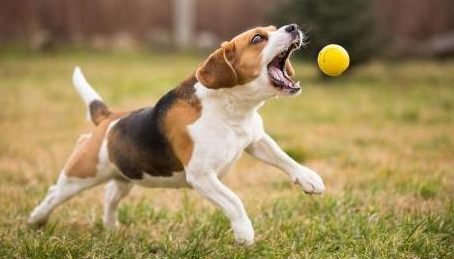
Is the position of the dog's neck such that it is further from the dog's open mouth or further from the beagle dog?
the dog's open mouth

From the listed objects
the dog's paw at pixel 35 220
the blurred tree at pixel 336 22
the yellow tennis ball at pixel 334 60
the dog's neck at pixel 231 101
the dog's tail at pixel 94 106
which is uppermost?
A: the yellow tennis ball at pixel 334 60

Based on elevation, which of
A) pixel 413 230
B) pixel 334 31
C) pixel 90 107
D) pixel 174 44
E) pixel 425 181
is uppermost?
pixel 90 107

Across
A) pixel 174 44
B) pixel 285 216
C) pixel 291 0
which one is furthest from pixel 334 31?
pixel 285 216

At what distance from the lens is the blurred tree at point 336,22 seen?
41.9ft

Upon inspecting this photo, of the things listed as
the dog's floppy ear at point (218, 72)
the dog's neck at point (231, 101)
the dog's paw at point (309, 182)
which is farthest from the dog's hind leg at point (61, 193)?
the dog's paw at point (309, 182)

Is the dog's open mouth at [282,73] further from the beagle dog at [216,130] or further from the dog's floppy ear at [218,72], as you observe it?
the dog's floppy ear at [218,72]

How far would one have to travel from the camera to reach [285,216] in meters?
4.65

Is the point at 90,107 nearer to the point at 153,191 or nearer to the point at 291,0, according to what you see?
the point at 153,191

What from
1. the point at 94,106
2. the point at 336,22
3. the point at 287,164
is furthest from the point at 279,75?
the point at 336,22

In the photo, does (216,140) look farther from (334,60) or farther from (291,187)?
(291,187)

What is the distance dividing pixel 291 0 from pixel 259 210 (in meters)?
9.03

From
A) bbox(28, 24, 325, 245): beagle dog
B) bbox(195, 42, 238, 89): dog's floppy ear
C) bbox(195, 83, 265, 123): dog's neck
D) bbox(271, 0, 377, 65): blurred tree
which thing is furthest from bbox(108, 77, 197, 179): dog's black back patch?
bbox(271, 0, 377, 65): blurred tree

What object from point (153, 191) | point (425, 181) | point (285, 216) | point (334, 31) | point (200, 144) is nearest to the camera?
point (200, 144)

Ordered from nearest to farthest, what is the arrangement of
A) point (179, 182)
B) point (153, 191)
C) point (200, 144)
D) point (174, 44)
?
point (200, 144) → point (179, 182) → point (153, 191) → point (174, 44)
